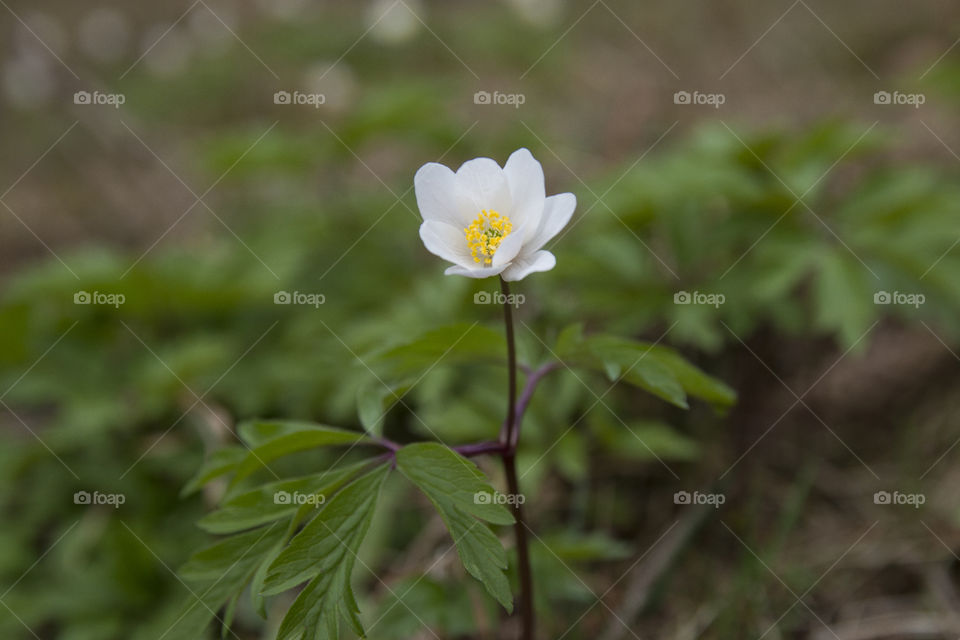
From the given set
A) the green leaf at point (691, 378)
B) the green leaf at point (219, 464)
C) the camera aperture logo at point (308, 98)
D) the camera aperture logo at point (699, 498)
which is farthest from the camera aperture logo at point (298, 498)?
the camera aperture logo at point (308, 98)

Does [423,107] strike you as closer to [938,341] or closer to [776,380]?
[776,380]

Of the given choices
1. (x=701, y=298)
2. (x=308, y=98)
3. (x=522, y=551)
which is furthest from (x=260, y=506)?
(x=308, y=98)

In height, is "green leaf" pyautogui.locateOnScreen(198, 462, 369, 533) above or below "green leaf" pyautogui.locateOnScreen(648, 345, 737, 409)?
below

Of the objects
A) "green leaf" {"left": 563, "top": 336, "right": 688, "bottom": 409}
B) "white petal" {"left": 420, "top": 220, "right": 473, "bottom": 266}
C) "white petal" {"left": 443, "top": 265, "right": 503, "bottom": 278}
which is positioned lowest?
"green leaf" {"left": 563, "top": 336, "right": 688, "bottom": 409}

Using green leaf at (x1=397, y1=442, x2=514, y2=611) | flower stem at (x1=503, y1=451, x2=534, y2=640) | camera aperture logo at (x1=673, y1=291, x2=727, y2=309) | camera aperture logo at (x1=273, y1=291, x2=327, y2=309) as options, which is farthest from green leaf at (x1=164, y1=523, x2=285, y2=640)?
camera aperture logo at (x1=273, y1=291, x2=327, y2=309)

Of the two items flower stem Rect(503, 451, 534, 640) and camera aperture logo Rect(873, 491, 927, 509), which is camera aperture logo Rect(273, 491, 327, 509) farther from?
camera aperture logo Rect(873, 491, 927, 509)

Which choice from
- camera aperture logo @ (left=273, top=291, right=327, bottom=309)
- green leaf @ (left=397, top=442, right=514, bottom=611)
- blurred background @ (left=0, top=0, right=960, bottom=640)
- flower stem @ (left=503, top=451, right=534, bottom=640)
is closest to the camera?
green leaf @ (left=397, top=442, right=514, bottom=611)

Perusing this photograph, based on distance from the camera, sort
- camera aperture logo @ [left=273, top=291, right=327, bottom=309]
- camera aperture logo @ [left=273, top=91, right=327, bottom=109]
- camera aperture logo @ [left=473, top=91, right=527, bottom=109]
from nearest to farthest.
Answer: camera aperture logo @ [left=473, top=91, right=527, bottom=109] → camera aperture logo @ [left=273, top=291, right=327, bottom=309] → camera aperture logo @ [left=273, top=91, right=327, bottom=109]
